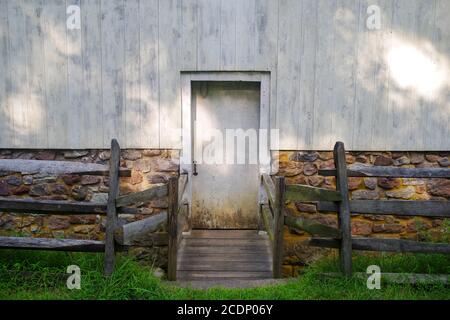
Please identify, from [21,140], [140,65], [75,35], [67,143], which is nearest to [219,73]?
[140,65]

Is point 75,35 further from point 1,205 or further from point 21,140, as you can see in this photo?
point 1,205

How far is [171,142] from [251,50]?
1.76 meters

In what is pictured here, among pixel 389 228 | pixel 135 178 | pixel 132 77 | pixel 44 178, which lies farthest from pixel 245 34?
pixel 44 178

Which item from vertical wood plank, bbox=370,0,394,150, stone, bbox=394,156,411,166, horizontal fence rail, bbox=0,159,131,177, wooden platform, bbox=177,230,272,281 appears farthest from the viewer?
stone, bbox=394,156,411,166

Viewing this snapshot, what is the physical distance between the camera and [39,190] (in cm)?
536

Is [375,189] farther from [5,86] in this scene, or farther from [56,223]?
[5,86]

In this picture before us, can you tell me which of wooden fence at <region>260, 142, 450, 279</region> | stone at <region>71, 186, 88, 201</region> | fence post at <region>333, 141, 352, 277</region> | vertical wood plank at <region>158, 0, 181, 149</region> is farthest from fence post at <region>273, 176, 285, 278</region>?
stone at <region>71, 186, 88, 201</region>

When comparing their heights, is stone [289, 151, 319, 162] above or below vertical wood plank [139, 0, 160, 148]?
below

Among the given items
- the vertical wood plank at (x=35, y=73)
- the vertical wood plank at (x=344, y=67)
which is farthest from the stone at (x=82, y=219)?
the vertical wood plank at (x=344, y=67)

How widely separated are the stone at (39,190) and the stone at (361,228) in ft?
14.9

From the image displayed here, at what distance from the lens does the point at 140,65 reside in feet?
17.1

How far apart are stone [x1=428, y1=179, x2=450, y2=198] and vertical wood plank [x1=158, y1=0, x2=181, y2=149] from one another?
376cm

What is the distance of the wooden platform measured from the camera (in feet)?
14.2

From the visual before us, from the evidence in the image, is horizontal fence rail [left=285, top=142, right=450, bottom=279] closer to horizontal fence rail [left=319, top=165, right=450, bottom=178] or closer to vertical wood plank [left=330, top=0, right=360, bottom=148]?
horizontal fence rail [left=319, top=165, right=450, bottom=178]
